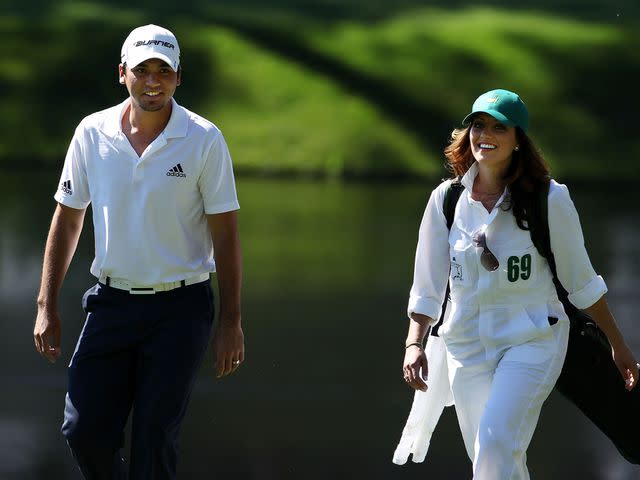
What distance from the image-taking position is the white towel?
16.4ft

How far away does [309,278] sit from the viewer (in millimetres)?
11516

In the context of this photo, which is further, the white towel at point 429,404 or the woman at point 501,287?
the white towel at point 429,404

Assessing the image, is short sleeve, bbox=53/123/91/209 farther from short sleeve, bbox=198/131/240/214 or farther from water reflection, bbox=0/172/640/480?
water reflection, bbox=0/172/640/480

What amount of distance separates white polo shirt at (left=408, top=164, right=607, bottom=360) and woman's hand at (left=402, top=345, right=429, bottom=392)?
0.13 metres

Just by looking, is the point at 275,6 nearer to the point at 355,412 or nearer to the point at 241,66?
the point at 241,66

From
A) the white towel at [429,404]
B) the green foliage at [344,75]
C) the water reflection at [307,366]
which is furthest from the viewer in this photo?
the green foliage at [344,75]

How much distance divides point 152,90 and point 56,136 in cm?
1725

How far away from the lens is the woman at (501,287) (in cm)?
464

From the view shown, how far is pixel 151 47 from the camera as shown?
184 inches

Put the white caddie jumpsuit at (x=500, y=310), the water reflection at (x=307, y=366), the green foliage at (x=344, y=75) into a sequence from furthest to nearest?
the green foliage at (x=344, y=75)
the water reflection at (x=307, y=366)
the white caddie jumpsuit at (x=500, y=310)

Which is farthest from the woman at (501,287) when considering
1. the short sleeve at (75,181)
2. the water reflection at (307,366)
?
the water reflection at (307,366)

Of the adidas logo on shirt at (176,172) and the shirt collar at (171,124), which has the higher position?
the shirt collar at (171,124)

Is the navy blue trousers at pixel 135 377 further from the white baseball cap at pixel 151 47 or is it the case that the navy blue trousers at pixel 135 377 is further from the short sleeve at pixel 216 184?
the white baseball cap at pixel 151 47

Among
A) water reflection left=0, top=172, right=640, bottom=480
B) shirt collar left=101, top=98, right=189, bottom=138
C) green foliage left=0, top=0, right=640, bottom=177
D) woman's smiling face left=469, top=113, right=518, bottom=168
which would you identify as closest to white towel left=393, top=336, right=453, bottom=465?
woman's smiling face left=469, top=113, right=518, bottom=168
